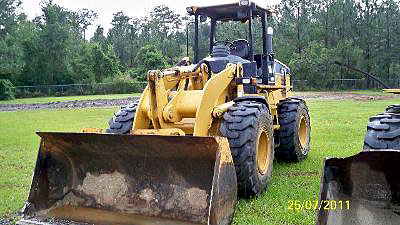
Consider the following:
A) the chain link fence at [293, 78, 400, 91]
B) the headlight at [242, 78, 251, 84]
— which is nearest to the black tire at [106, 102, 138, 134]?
the headlight at [242, 78, 251, 84]

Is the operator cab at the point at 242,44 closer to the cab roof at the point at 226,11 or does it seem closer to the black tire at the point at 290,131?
the cab roof at the point at 226,11

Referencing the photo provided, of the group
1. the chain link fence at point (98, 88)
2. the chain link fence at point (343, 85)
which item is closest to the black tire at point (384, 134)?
the chain link fence at point (98, 88)

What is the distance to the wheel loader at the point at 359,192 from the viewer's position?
12.3ft

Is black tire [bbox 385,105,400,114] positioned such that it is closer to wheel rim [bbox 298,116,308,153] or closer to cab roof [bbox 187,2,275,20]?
cab roof [bbox 187,2,275,20]

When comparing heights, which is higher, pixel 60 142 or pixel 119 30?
pixel 119 30

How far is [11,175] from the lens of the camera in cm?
791

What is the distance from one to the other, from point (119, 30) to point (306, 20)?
35469 millimetres

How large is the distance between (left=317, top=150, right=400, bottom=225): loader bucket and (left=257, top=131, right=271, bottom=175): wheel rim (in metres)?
2.37

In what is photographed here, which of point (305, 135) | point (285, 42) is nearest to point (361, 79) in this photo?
point (285, 42)

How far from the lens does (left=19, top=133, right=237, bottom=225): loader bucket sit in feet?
15.6

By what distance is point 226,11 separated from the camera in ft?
26.1

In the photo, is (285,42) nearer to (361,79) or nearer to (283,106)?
(361,79)

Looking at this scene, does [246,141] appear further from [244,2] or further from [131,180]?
[244,2]

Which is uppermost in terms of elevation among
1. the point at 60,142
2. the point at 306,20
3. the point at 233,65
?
the point at 306,20
